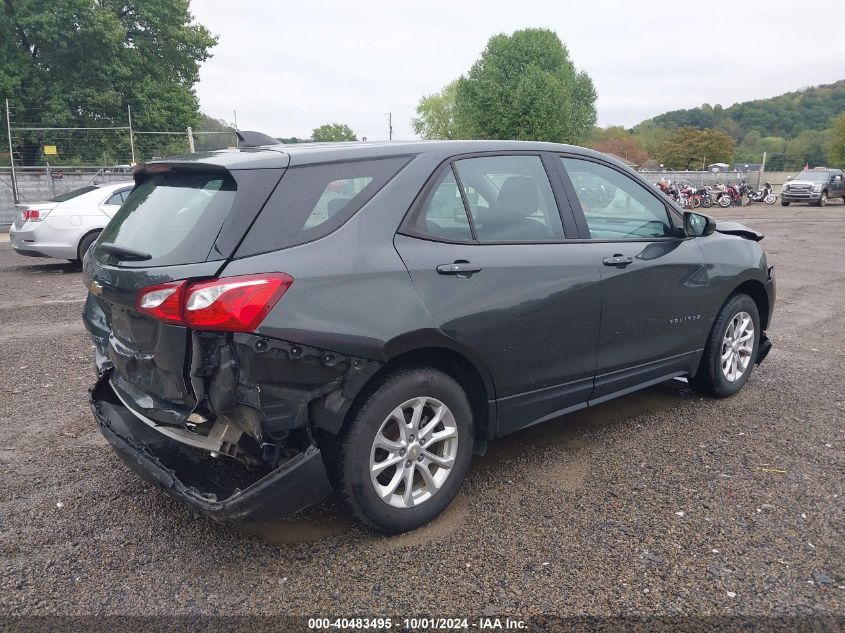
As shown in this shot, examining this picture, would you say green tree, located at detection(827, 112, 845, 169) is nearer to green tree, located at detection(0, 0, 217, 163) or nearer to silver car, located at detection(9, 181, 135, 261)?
green tree, located at detection(0, 0, 217, 163)

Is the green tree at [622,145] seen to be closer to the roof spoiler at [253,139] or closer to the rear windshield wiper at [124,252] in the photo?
the roof spoiler at [253,139]

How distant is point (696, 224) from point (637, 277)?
787 millimetres

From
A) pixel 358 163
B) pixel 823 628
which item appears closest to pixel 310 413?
pixel 358 163

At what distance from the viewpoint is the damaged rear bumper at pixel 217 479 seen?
2.69 meters

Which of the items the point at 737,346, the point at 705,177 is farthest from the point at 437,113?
the point at 737,346

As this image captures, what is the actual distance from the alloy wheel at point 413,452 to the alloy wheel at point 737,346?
2.56m

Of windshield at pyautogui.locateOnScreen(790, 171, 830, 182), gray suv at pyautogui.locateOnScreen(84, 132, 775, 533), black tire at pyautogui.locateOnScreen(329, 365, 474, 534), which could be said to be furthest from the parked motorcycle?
black tire at pyautogui.locateOnScreen(329, 365, 474, 534)

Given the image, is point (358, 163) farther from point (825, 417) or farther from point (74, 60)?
point (74, 60)

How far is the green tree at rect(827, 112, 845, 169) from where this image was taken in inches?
2795

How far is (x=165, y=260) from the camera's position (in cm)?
279

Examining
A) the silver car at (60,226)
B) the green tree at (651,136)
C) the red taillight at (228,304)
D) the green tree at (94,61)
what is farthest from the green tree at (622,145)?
the red taillight at (228,304)

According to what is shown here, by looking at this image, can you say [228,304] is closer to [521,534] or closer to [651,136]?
[521,534]

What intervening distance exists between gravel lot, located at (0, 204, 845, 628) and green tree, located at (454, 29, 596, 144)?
5359 cm

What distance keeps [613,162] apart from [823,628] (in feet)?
8.96
